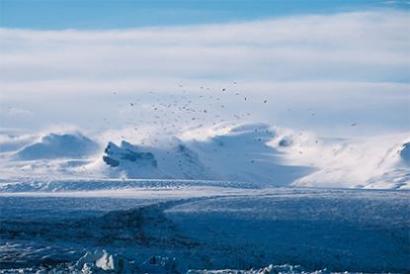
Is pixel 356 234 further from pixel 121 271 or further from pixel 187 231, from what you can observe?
pixel 121 271

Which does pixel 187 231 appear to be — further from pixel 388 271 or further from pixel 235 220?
pixel 388 271

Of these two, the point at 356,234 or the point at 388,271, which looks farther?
the point at 356,234

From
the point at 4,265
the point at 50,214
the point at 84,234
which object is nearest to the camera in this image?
the point at 4,265

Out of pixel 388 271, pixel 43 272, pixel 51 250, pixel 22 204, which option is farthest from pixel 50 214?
pixel 388 271

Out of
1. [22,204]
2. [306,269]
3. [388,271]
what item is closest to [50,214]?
[22,204]

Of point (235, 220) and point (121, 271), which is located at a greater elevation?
point (235, 220)

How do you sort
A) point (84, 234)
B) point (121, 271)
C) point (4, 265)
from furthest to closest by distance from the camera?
point (84, 234) < point (4, 265) < point (121, 271)

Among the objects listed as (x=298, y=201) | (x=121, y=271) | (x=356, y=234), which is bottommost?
(x=121, y=271)
